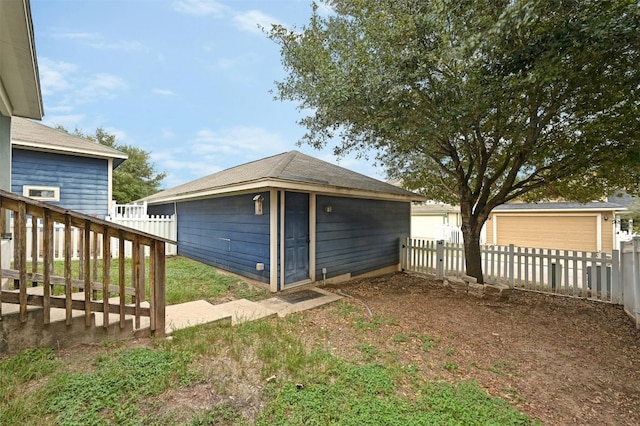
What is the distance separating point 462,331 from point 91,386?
4389mm

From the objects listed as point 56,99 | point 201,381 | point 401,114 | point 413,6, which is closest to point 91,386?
point 201,381

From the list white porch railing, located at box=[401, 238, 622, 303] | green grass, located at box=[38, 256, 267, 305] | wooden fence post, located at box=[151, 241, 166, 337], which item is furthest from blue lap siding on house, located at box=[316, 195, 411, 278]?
wooden fence post, located at box=[151, 241, 166, 337]

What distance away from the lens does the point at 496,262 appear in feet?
24.8

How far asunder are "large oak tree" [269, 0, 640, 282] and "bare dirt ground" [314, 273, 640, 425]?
8.15ft

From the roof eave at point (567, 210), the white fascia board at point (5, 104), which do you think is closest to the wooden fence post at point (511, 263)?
the white fascia board at point (5, 104)

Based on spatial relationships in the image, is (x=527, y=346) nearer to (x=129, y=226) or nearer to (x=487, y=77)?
(x=487, y=77)

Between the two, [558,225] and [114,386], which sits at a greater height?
[558,225]

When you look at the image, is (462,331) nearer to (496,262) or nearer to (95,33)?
(496,262)

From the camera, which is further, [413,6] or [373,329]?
[413,6]

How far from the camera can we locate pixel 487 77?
14.8 feet

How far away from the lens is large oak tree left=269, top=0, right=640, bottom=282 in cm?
389

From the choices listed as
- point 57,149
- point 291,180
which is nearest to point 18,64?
point 291,180

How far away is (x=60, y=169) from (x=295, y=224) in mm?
8482

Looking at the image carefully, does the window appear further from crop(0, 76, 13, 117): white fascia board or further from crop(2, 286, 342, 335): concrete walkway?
crop(2, 286, 342, 335): concrete walkway
